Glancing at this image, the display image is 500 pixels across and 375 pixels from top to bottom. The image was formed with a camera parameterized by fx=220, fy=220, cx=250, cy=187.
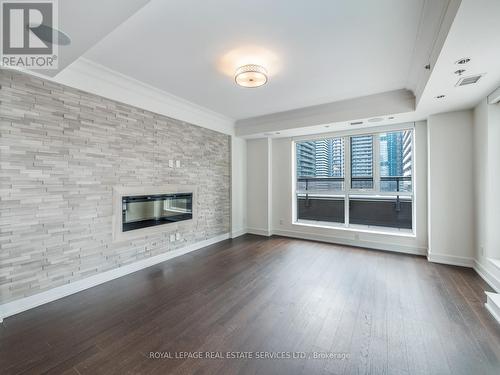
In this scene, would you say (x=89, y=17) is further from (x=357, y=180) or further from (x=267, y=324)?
(x=357, y=180)

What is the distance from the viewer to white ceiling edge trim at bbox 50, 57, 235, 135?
2.69 meters

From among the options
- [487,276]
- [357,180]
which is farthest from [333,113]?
[487,276]

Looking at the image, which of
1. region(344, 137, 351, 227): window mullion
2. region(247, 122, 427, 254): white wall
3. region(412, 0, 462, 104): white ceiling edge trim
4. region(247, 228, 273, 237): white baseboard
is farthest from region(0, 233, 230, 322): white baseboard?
region(412, 0, 462, 104): white ceiling edge trim

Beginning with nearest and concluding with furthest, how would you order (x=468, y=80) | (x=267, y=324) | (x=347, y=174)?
(x=267, y=324)
(x=468, y=80)
(x=347, y=174)

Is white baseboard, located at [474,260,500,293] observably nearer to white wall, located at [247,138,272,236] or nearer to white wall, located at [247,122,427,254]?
white wall, located at [247,122,427,254]

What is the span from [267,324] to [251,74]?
2791 millimetres

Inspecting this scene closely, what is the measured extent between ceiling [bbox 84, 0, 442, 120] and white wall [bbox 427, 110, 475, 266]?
105 centimetres

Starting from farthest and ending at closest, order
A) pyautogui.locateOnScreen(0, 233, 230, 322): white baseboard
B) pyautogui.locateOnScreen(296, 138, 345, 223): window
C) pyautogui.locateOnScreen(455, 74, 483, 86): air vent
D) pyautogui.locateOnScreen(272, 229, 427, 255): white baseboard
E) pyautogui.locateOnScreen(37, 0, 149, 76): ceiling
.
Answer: pyautogui.locateOnScreen(296, 138, 345, 223): window → pyautogui.locateOnScreen(272, 229, 427, 255): white baseboard → pyautogui.locateOnScreen(455, 74, 483, 86): air vent → pyautogui.locateOnScreen(0, 233, 230, 322): white baseboard → pyautogui.locateOnScreen(37, 0, 149, 76): ceiling

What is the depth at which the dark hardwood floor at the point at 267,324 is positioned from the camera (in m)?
1.66

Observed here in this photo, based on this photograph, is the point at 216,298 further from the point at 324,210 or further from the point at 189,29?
the point at 324,210

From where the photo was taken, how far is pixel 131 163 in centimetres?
333

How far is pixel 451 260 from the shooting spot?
11.9ft

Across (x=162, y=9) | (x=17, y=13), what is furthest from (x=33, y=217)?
(x=162, y=9)

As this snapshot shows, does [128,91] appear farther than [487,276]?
Yes
